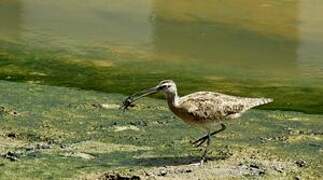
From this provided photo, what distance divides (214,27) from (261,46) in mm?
1761

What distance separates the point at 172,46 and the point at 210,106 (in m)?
8.42

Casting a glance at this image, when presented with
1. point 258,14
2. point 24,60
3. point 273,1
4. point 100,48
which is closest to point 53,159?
point 24,60

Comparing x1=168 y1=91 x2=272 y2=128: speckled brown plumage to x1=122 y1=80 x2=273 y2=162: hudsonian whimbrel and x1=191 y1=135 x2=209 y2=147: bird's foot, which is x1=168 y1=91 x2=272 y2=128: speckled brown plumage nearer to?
x1=122 y1=80 x2=273 y2=162: hudsonian whimbrel

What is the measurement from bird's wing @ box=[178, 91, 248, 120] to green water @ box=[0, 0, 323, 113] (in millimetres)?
3584

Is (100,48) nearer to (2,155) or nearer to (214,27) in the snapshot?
(214,27)

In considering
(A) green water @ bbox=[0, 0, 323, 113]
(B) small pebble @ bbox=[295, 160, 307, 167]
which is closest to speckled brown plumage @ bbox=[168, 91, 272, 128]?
(B) small pebble @ bbox=[295, 160, 307, 167]

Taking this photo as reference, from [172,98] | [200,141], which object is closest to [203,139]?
[200,141]

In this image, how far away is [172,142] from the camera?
8203 mm

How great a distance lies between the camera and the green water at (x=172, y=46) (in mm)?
12102

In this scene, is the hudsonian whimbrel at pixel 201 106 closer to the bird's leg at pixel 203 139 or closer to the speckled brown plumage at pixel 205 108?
the speckled brown plumage at pixel 205 108

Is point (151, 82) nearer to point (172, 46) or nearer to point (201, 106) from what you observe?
A: point (172, 46)

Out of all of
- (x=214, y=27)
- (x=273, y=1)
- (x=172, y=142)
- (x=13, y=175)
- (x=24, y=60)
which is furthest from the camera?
(x=273, y=1)

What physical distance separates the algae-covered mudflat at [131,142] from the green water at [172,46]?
1258mm

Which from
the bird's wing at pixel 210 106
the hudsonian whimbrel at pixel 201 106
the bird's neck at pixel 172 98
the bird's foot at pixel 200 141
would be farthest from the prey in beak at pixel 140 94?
the bird's foot at pixel 200 141
